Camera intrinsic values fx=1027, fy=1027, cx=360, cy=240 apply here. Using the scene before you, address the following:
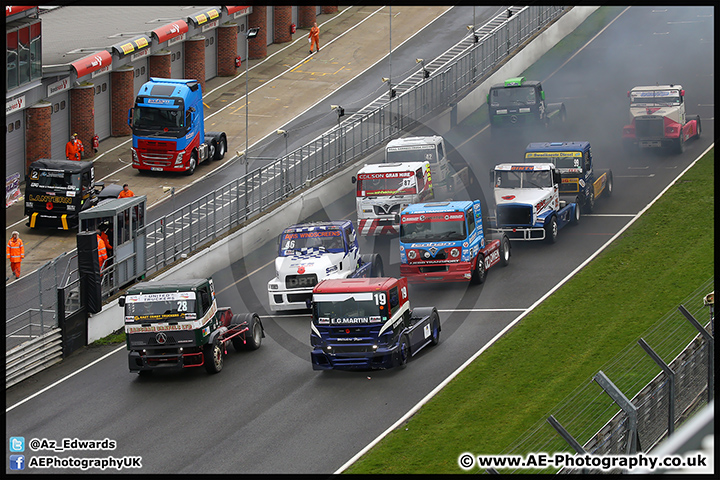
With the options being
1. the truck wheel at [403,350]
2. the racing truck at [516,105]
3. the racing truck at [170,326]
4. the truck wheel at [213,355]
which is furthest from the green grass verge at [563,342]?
the racing truck at [516,105]

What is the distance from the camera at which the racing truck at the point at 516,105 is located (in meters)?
47.3

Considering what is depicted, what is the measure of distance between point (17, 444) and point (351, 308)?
825 cm

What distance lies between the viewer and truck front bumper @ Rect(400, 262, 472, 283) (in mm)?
30891

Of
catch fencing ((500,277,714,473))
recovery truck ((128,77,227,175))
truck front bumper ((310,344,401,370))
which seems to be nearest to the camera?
catch fencing ((500,277,714,473))

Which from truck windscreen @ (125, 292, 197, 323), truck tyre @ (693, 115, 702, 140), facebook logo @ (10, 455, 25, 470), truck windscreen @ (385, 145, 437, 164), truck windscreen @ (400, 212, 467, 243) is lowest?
facebook logo @ (10, 455, 25, 470)

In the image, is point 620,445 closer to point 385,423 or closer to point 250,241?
point 385,423

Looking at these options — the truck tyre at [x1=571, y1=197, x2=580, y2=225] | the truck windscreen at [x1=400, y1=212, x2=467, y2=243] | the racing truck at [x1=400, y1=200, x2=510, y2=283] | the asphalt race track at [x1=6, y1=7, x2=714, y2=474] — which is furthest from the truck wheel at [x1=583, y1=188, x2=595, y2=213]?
the truck windscreen at [x1=400, y1=212, x2=467, y2=243]

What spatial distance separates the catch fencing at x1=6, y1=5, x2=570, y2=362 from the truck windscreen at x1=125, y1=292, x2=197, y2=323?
432cm

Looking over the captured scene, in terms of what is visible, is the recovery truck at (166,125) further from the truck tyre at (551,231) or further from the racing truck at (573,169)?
the truck tyre at (551,231)

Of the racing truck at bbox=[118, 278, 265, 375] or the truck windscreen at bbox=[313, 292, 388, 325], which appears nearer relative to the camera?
the truck windscreen at bbox=[313, 292, 388, 325]

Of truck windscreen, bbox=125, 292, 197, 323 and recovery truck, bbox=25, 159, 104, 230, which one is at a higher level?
recovery truck, bbox=25, 159, 104, 230

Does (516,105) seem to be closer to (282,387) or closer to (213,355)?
(213,355)

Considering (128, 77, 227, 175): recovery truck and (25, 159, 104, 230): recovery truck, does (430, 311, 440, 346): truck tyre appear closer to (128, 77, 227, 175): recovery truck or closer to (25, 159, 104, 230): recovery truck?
(25, 159, 104, 230): recovery truck

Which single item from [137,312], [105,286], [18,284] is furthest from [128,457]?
[18,284]
